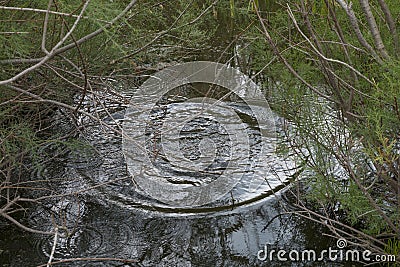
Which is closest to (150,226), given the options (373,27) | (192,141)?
(192,141)

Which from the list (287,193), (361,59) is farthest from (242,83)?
(361,59)

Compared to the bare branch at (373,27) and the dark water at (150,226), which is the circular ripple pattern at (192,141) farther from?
the bare branch at (373,27)

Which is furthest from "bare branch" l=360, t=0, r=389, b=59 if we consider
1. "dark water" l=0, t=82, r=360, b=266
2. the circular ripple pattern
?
"dark water" l=0, t=82, r=360, b=266

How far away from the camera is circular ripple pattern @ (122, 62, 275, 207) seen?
3264mm

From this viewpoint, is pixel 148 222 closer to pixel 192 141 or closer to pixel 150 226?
pixel 150 226

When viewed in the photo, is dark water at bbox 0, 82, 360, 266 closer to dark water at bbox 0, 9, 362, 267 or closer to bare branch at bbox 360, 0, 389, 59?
dark water at bbox 0, 9, 362, 267

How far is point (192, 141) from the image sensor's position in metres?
3.92

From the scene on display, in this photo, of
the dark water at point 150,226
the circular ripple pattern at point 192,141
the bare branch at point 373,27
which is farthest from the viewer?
the circular ripple pattern at point 192,141

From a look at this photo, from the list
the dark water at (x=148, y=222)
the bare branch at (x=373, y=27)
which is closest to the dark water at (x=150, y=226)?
the dark water at (x=148, y=222)

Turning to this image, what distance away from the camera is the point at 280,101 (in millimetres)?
3281

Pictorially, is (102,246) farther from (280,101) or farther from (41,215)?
(280,101)

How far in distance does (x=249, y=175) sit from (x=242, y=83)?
66.4 inches

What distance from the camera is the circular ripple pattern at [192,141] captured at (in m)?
3.26

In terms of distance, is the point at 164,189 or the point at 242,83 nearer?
the point at 164,189
